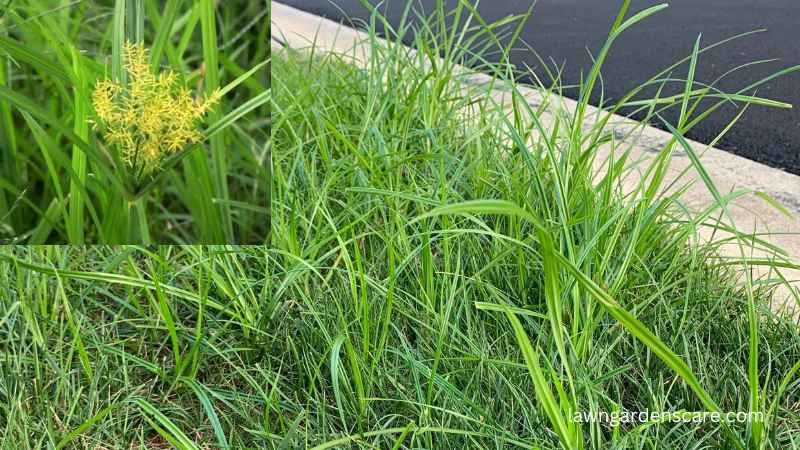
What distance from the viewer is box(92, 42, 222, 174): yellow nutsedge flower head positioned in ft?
4.25

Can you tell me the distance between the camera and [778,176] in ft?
7.27

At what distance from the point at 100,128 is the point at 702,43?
3.91 metres

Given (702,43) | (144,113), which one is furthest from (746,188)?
(702,43)

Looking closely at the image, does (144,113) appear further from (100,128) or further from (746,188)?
(746,188)

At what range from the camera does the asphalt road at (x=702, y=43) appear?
2.95 metres

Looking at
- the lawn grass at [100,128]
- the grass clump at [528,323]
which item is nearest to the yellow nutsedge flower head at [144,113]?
the lawn grass at [100,128]

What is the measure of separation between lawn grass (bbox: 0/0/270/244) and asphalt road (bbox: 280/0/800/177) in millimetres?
1175

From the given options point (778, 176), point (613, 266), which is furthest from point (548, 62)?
point (613, 266)

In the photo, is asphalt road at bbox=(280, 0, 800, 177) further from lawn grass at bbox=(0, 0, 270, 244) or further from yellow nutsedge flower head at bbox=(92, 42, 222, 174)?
yellow nutsedge flower head at bbox=(92, 42, 222, 174)

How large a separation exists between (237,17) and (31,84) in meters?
0.32

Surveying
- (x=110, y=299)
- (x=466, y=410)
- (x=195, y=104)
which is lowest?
(x=110, y=299)

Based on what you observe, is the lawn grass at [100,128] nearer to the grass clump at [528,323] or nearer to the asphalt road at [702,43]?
the grass clump at [528,323]

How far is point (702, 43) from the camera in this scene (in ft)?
15.0

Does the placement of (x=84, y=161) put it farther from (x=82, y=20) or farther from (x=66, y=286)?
(x=66, y=286)
